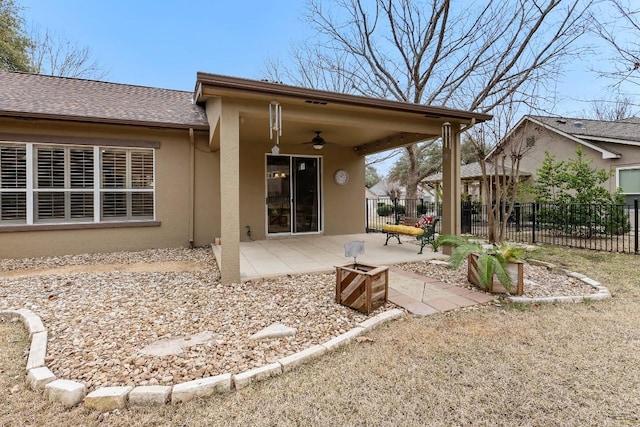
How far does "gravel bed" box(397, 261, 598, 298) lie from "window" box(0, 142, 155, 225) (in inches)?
232

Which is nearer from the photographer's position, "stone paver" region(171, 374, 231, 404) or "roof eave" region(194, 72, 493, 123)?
"stone paver" region(171, 374, 231, 404)

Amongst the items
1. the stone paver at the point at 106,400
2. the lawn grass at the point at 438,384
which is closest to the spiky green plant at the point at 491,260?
the lawn grass at the point at 438,384

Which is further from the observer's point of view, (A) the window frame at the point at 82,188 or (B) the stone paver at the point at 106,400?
(A) the window frame at the point at 82,188

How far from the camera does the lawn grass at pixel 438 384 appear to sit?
6.50 feet

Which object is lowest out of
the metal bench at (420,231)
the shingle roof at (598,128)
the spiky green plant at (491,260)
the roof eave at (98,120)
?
the spiky green plant at (491,260)

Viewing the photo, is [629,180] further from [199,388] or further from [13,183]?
[13,183]

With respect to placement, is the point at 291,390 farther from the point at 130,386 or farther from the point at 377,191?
the point at 377,191

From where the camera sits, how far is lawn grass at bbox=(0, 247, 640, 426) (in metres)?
1.98

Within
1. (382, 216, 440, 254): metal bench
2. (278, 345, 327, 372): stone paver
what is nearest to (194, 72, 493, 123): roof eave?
(382, 216, 440, 254): metal bench

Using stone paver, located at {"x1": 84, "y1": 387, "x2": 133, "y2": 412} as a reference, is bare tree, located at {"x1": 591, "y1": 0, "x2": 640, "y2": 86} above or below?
above

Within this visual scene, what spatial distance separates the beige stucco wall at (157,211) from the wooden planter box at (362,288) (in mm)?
4956

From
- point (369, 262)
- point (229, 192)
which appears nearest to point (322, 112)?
point (229, 192)

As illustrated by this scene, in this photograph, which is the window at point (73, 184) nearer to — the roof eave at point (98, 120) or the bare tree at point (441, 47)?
the roof eave at point (98, 120)

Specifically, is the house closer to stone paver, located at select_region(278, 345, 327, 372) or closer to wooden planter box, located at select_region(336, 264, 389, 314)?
wooden planter box, located at select_region(336, 264, 389, 314)
